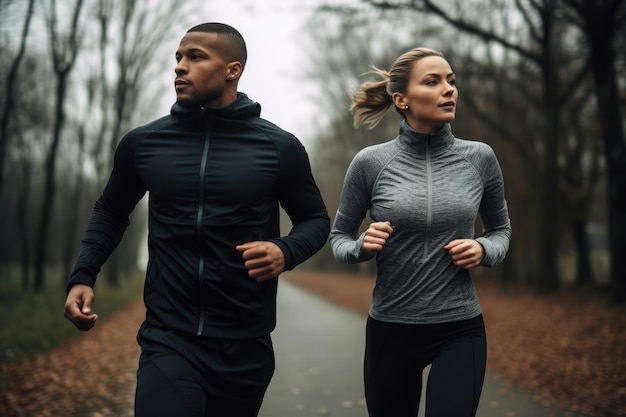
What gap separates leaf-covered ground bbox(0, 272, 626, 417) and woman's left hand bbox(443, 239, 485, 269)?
442cm

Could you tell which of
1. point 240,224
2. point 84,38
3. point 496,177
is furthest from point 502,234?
point 84,38

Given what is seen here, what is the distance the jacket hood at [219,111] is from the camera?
10.3 ft

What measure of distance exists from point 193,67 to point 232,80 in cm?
19

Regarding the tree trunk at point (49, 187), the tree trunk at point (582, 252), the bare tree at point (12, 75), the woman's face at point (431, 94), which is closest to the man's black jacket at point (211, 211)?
the woman's face at point (431, 94)

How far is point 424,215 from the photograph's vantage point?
3424 mm

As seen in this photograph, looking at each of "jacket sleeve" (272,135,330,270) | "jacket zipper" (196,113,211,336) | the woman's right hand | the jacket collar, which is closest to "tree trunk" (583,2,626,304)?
the jacket collar

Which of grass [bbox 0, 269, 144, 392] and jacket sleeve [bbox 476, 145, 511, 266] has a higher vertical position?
jacket sleeve [bbox 476, 145, 511, 266]

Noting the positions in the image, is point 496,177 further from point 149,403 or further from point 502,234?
point 149,403

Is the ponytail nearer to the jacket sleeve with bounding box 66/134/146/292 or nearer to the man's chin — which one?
the man's chin

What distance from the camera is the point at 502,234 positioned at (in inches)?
143

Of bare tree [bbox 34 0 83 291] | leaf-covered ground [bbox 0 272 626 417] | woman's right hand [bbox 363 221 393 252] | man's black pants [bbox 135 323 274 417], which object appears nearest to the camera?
man's black pants [bbox 135 323 274 417]

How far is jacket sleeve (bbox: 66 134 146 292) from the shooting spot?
3.15 metres

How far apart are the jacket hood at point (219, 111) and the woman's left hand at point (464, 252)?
44.4 inches

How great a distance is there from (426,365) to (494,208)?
0.90 metres
